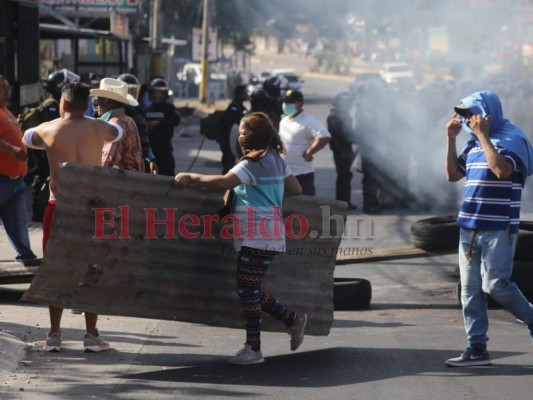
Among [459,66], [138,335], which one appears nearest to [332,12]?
[459,66]

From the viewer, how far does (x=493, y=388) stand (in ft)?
22.2

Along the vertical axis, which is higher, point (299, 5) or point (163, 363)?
point (299, 5)

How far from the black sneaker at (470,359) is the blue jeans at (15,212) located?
3.97m

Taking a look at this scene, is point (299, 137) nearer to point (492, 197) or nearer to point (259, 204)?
point (259, 204)

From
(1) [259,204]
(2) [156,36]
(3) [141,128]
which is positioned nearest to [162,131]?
(3) [141,128]

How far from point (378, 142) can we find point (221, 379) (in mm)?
9942

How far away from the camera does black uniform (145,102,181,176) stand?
14680 millimetres

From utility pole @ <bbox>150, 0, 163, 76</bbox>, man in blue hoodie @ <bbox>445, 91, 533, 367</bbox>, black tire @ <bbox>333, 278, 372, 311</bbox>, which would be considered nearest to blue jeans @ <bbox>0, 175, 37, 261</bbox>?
black tire @ <bbox>333, 278, 372, 311</bbox>

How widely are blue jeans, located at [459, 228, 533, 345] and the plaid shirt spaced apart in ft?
8.05

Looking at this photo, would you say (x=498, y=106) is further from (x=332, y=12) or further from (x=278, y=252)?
(x=332, y=12)

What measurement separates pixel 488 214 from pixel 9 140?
397cm

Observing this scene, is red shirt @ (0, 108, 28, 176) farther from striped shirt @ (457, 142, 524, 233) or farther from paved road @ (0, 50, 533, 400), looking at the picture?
striped shirt @ (457, 142, 524, 233)

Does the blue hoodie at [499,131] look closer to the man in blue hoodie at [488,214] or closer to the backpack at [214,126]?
the man in blue hoodie at [488,214]

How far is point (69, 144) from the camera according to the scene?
7504 mm
